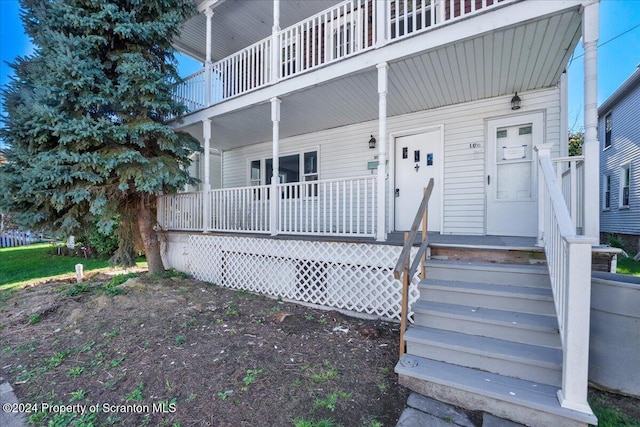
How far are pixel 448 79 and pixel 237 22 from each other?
218 inches

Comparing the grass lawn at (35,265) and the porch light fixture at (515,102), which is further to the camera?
the grass lawn at (35,265)

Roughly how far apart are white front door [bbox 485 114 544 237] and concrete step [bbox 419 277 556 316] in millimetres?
2577

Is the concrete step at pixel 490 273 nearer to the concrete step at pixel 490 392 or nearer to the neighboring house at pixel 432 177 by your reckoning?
the neighboring house at pixel 432 177

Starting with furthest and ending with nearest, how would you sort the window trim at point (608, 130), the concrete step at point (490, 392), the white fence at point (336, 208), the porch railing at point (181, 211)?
the window trim at point (608, 130) → the porch railing at point (181, 211) → the white fence at point (336, 208) → the concrete step at point (490, 392)

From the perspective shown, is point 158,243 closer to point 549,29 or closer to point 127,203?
point 127,203

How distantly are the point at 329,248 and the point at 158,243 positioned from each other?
463cm

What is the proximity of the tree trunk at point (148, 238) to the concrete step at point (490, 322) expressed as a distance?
603 centimetres

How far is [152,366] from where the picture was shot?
3080 millimetres

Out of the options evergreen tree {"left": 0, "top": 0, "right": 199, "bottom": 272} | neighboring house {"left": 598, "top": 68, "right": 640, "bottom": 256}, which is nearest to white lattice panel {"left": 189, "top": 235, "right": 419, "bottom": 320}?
evergreen tree {"left": 0, "top": 0, "right": 199, "bottom": 272}

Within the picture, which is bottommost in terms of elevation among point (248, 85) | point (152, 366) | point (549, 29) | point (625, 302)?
point (152, 366)

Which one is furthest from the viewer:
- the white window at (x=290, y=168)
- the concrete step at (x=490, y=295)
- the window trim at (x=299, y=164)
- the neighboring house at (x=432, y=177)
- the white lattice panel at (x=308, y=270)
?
the white window at (x=290, y=168)

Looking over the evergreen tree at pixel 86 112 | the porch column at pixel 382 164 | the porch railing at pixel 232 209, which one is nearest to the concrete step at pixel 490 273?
the porch column at pixel 382 164

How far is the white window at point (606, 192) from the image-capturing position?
12.0 m

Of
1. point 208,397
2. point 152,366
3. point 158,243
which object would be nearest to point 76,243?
point 158,243
